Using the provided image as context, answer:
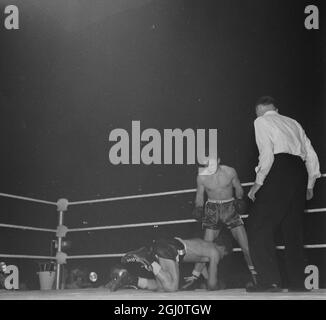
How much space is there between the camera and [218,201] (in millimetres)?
5086

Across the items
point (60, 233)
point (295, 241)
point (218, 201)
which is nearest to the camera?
point (295, 241)

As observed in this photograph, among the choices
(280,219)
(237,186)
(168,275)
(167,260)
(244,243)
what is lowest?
(168,275)

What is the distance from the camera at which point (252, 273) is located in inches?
193

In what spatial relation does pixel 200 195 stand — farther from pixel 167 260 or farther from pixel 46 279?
pixel 46 279

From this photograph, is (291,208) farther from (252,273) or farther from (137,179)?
(137,179)

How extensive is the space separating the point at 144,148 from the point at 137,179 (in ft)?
0.87

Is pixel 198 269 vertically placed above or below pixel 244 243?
below

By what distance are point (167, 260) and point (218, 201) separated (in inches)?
23.2

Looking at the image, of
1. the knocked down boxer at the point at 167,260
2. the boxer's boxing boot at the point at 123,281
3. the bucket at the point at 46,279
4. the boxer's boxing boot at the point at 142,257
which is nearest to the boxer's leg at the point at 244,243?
the knocked down boxer at the point at 167,260

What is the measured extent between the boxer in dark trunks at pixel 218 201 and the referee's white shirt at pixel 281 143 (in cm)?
30

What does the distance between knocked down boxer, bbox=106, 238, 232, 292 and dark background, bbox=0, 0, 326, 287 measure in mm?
143

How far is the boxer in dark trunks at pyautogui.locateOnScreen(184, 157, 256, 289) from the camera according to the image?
503cm

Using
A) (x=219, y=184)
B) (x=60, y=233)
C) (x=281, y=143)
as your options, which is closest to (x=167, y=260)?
(x=219, y=184)

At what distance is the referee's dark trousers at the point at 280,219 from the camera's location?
4.70 meters
